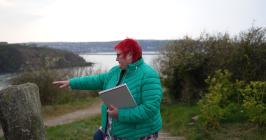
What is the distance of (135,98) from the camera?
4656mm

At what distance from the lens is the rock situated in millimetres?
5574

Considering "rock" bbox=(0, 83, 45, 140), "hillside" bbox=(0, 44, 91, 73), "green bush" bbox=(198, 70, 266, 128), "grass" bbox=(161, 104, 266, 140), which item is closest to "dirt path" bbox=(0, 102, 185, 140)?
"hillside" bbox=(0, 44, 91, 73)

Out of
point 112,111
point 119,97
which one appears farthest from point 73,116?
point 119,97

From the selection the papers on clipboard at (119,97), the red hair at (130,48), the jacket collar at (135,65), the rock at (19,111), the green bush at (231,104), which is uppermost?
the red hair at (130,48)

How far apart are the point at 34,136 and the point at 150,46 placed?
11.6 metres

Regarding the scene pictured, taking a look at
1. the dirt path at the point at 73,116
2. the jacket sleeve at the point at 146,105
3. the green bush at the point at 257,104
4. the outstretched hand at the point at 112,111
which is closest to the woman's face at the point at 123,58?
the jacket sleeve at the point at 146,105

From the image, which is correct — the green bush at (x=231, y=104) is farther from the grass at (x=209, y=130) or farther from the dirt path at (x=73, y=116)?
the dirt path at (x=73, y=116)

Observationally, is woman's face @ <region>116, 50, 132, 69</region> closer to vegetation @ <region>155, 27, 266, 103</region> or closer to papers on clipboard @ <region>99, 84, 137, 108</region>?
papers on clipboard @ <region>99, 84, 137, 108</region>

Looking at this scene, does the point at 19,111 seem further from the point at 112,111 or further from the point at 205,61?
the point at 205,61

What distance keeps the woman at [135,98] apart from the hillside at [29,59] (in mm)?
13677

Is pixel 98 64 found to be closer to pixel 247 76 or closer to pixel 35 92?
pixel 247 76

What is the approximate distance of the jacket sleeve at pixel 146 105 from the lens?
4535 mm

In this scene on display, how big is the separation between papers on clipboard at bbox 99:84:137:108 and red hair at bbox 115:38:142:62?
388 mm

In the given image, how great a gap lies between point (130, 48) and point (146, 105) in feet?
1.92
